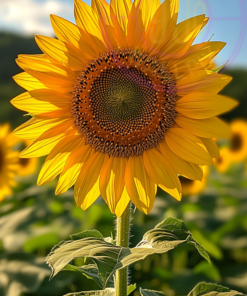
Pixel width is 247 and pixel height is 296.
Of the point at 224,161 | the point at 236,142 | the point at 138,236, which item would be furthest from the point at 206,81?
the point at 236,142

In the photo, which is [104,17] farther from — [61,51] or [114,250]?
[114,250]

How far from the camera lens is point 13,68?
751 inches

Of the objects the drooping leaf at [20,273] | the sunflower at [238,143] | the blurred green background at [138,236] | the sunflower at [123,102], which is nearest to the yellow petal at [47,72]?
the sunflower at [123,102]

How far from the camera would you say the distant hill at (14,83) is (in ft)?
46.6

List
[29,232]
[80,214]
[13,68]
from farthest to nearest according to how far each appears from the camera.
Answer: [13,68] → [80,214] → [29,232]

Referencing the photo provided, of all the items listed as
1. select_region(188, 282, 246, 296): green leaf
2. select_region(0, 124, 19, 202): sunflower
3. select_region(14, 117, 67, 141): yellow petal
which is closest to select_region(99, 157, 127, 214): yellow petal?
select_region(14, 117, 67, 141): yellow petal

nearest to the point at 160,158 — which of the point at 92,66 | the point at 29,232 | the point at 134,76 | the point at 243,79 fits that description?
the point at 134,76

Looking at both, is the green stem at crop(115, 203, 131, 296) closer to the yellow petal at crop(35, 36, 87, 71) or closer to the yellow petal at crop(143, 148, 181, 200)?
the yellow petal at crop(143, 148, 181, 200)

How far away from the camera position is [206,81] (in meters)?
1.87

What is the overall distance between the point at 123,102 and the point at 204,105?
1.45 feet

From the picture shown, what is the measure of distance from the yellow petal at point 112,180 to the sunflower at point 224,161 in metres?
4.42

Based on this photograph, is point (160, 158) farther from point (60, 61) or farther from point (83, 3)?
point (83, 3)

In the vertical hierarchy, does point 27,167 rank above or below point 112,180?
below

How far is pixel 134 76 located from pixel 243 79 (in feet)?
50.8
